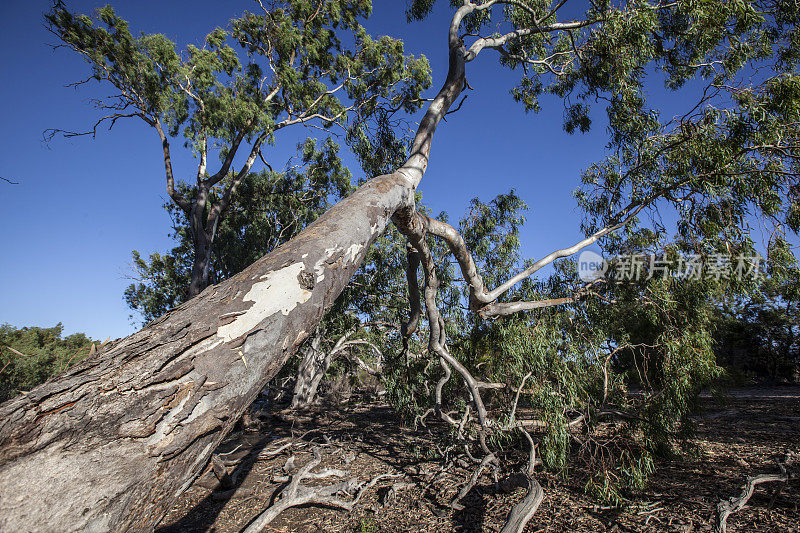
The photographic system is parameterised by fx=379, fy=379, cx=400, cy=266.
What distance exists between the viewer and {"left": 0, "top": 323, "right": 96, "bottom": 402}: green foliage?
8.28 m

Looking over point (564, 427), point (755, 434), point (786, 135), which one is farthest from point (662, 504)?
point (786, 135)

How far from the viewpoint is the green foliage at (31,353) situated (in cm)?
828

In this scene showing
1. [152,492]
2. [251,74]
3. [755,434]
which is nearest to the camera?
[152,492]

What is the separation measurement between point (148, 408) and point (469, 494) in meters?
4.17

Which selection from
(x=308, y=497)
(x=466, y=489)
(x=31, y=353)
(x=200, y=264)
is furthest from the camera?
(x=200, y=264)

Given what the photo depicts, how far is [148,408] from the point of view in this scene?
2.88 ft

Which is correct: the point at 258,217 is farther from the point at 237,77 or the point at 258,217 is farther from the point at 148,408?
the point at 148,408

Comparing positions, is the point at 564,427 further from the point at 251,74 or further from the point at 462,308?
the point at 251,74

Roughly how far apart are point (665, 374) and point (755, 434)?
2.88 meters

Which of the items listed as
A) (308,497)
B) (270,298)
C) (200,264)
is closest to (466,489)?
(308,497)

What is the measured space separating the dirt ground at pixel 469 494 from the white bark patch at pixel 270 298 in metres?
3.00

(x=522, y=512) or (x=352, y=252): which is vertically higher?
(x=352, y=252)

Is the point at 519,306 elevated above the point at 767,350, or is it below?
above

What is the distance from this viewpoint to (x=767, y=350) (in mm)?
13445
